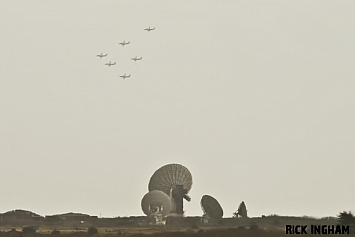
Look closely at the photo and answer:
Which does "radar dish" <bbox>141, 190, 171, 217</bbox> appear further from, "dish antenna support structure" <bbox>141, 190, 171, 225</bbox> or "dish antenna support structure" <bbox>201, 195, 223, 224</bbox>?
"dish antenna support structure" <bbox>201, 195, 223, 224</bbox>

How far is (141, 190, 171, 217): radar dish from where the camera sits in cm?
19675

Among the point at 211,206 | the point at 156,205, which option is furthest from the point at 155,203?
the point at 211,206

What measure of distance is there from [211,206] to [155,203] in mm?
9679

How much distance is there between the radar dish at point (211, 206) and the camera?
19625 cm

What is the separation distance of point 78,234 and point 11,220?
37.6 meters

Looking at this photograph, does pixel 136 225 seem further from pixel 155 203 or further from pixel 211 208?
pixel 211 208

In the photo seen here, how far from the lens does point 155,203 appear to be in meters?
197

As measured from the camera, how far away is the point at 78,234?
156m

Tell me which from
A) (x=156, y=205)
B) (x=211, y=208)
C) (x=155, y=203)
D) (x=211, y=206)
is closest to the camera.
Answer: (x=211, y=208)

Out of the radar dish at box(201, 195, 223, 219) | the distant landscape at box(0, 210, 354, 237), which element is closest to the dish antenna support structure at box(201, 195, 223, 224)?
the radar dish at box(201, 195, 223, 219)

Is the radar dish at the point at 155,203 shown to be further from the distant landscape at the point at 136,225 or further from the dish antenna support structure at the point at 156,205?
the distant landscape at the point at 136,225

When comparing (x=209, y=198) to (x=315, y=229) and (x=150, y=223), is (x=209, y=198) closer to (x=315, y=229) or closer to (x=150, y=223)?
(x=150, y=223)

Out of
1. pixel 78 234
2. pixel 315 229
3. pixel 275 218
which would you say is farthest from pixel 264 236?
pixel 275 218

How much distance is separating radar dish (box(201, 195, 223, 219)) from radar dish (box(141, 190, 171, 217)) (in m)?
6.46
